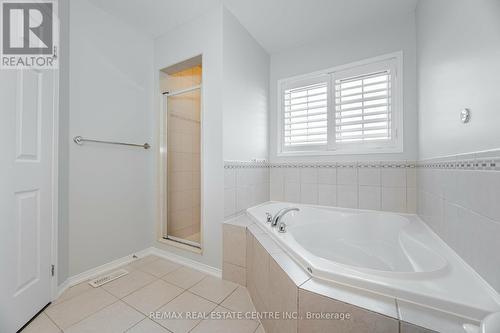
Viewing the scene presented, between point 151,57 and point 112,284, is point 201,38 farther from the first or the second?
point 112,284

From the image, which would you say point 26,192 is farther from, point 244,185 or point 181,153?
point 244,185

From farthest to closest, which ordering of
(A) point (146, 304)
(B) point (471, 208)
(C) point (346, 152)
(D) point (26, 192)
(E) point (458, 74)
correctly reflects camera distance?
1. (C) point (346, 152)
2. (A) point (146, 304)
3. (D) point (26, 192)
4. (E) point (458, 74)
5. (B) point (471, 208)

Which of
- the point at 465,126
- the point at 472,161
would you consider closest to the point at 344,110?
the point at 465,126

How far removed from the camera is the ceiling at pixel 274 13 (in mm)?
1703

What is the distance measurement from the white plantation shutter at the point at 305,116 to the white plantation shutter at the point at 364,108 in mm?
140

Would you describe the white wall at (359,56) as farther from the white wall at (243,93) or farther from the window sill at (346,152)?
the white wall at (243,93)

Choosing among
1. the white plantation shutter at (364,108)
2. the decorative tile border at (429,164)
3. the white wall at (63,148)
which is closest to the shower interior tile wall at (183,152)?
the decorative tile border at (429,164)

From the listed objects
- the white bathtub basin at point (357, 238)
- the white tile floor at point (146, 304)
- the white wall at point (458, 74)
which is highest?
the white wall at point (458, 74)

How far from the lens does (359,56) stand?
6.55 ft

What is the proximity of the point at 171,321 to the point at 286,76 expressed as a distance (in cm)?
248

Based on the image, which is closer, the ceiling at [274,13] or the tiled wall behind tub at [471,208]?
the tiled wall behind tub at [471,208]

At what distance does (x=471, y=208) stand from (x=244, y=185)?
1506 mm

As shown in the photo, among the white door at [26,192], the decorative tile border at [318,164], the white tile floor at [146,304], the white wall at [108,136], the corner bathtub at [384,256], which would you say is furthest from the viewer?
the decorative tile border at [318,164]

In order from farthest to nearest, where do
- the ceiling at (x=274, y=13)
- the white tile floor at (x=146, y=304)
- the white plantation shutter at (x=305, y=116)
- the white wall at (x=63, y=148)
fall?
1. the white plantation shutter at (x=305, y=116)
2. the ceiling at (x=274, y=13)
3. the white wall at (x=63, y=148)
4. the white tile floor at (x=146, y=304)
